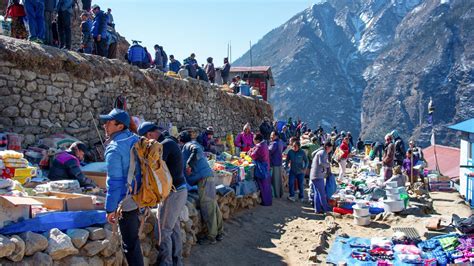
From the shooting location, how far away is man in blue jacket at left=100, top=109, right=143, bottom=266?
3945 millimetres

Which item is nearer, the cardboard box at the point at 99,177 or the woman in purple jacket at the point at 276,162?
the cardboard box at the point at 99,177

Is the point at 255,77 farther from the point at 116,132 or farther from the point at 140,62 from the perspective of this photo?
the point at 116,132

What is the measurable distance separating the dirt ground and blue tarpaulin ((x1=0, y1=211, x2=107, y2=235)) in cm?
189

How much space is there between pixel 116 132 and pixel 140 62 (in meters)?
7.57

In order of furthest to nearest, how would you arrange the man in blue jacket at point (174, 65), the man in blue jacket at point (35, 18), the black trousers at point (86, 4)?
the man in blue jacket at point (174, 65) < the black trousers at point (86, 4) < the man in blue jacket at point (35, 18)

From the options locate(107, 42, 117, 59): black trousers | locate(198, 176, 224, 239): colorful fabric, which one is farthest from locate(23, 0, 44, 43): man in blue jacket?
locate(198, 176, 224, 239): colorful fabric

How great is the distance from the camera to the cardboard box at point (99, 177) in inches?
245

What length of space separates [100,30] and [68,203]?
19.9ft

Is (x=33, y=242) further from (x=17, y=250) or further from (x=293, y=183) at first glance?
(x=293, y=183)

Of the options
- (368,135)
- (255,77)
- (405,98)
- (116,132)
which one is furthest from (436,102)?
(116,132)

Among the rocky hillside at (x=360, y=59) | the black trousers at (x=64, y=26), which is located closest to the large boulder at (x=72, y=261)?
the black trousers at (x=64, y=26)

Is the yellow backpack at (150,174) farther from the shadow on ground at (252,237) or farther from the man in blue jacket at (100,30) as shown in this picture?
the man in blue jacket at (100,30)

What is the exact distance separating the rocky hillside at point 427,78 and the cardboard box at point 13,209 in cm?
6113

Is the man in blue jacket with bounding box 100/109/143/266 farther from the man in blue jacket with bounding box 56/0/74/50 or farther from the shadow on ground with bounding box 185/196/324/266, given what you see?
the man in blue jacket with bounding box 56/0/74/50
